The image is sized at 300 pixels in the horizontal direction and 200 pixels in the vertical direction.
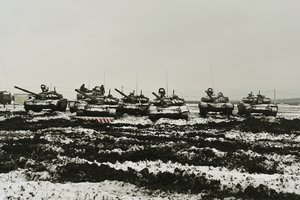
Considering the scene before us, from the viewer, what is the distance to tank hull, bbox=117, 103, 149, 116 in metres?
29.3

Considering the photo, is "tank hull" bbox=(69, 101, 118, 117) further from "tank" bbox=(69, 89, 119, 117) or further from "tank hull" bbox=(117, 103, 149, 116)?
"tank hull" bbox=(117, 103, 149, 116)

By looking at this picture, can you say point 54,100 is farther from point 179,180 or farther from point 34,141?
point 179,180

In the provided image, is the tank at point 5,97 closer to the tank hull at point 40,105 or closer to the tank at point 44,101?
the tank at point 44,101

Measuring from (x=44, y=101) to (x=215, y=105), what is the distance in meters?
11.4

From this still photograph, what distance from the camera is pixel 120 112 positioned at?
29750mm

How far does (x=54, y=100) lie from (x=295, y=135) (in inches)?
688

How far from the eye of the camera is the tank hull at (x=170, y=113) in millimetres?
26094

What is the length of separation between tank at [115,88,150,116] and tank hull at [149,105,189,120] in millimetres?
2922

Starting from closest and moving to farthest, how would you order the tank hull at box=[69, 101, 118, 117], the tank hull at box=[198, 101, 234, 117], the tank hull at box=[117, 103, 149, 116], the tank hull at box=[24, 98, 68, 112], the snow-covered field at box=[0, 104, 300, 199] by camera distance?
the snow-covered field at box=[0, 104, 300, 199] < the tank hull at box=[69, 101, 118, 117] < the tank hull at box=[117, 103, 149, 116] < the tank hull at box=[24, 98, 68, 112] < the tank hull at box=[198, 101, 234, 117]

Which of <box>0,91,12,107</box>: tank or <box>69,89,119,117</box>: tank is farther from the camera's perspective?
<box>0,91,12,107</box>: tank

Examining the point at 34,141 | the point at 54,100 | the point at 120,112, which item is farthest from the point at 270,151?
the point at 54,100

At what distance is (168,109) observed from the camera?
26.4 m

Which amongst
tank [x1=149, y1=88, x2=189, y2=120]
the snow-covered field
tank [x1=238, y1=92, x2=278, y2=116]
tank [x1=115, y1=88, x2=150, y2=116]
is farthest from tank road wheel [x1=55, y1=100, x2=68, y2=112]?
the snow-covered field

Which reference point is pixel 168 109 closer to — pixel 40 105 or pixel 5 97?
pixel 40 105
